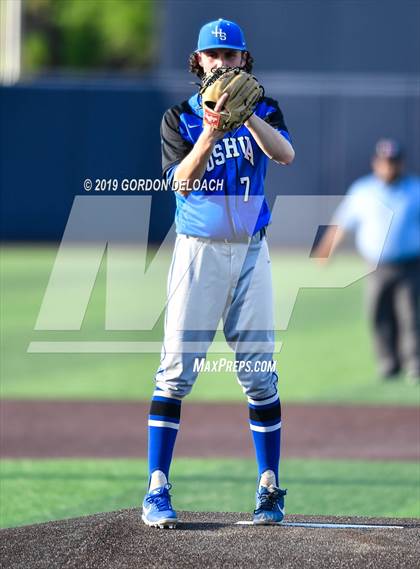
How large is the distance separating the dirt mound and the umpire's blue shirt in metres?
6.06

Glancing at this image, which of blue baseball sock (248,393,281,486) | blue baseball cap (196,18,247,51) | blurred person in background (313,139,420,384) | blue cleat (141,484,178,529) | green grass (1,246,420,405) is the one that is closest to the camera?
blue baseball cap (196,18,247,51)

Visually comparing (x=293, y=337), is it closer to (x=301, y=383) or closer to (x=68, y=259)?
(x=301, y=383)

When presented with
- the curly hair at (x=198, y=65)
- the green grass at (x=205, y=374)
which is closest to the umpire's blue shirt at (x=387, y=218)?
the green grass at (x=205, y=374)

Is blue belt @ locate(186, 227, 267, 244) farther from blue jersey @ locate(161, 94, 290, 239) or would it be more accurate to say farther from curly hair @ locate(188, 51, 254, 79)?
curly hair @ locate(188, 51, 254, 79)

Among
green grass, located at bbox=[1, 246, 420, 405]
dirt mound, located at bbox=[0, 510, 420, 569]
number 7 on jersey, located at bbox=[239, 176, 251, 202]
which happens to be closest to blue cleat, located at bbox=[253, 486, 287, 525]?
dirt mound, located at bbox=[0, 510, 420, 569]

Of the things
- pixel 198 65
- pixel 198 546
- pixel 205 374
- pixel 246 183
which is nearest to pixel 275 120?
pixel 246 183

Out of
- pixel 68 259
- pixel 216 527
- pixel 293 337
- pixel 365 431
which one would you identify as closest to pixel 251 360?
pixel 216 527

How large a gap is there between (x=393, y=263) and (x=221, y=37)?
6409 mm

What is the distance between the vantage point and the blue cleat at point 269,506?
205 inches

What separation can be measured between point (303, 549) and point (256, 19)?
1997 centimetres

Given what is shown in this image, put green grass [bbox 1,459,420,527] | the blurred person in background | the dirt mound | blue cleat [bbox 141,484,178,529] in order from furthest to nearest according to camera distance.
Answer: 1. the blurred person in background
2. green grass [bbox 1,459,420,527]
3. blue cleat [bbox 141,484,178,529]
4. the dirt mound

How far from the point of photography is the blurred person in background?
10984mm

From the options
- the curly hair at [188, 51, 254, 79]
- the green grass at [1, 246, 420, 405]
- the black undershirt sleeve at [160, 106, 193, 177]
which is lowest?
the green grass at [1, 246, 420, 405]

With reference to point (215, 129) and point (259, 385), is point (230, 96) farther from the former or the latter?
point (259, 385)
